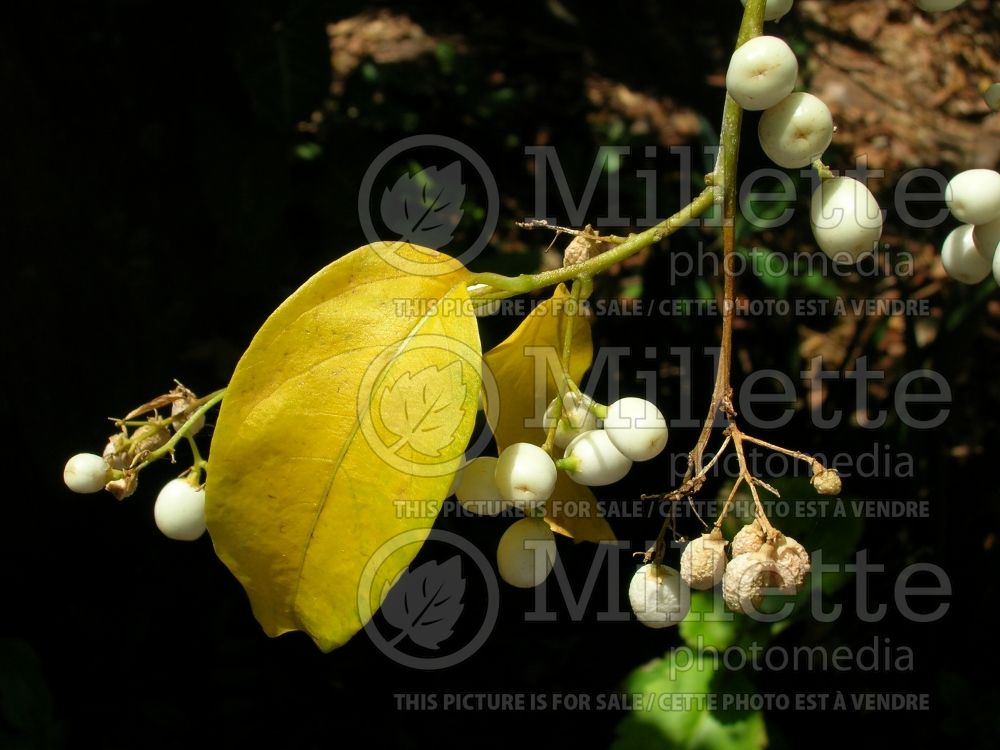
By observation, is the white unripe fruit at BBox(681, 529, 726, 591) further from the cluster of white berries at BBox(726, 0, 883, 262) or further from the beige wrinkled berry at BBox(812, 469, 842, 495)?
the cluster of white berries at BBox(726, 0, 883, 262)

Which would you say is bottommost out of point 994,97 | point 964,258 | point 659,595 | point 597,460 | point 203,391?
point 203,391

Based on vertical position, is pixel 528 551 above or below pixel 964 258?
below

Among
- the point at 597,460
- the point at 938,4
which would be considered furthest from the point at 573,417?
the point at 938,4

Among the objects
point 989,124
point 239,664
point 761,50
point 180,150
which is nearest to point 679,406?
point 239,664

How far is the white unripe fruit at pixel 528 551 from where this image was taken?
0.66 m

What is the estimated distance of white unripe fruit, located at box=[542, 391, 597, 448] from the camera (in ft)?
2.14

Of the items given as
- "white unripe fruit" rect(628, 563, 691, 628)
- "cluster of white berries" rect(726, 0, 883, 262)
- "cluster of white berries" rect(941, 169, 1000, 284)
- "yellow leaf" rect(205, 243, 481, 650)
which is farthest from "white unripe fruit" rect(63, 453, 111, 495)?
"cluster of white berries" rect(941, 169, 1000, 284)

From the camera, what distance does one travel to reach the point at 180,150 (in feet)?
4.89

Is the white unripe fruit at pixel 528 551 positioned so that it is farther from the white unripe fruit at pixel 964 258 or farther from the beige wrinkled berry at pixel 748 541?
the white unripe fruit at pixel 964 258

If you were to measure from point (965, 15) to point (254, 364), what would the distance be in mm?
2255

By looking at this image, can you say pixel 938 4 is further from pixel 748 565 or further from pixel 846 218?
pixel 748 565

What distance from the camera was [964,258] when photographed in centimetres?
65

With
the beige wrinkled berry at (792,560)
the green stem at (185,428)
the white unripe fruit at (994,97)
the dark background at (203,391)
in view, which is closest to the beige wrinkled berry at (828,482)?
the beige wrinkled berry at (792,560)

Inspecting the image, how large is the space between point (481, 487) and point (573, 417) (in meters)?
0.08
